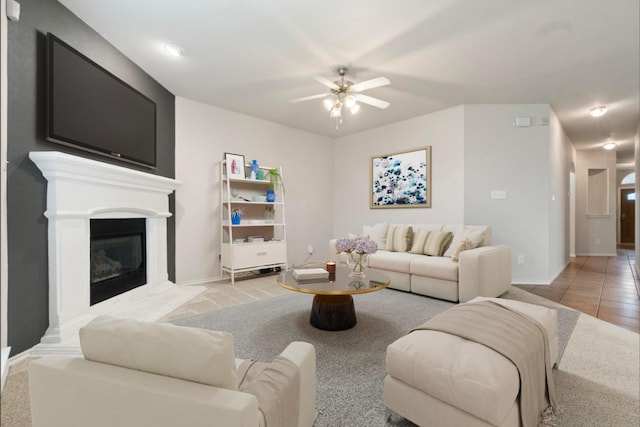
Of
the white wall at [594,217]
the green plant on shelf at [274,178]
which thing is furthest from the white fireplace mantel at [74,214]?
the white wall at [594,217]

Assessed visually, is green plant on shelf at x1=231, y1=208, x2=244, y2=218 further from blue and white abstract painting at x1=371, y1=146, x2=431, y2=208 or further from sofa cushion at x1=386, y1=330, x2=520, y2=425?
sofa cushion at x1=386, y1=330, x2=520, y2=425

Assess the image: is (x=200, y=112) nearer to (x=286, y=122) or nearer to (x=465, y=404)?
(x=286, y=122)

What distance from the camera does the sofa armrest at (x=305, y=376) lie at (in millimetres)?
1152

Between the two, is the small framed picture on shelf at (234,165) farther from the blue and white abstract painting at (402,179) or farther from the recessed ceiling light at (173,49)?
the blue and white abstract painting at (402,179)

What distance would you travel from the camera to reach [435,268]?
11.1ft

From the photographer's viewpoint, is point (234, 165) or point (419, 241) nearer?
point (419, 241)

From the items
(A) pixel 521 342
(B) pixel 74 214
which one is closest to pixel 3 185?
(A) pixel 521 342

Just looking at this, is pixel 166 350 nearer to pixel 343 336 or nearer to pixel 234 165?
pixel 343 336

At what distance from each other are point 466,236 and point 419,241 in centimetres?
60

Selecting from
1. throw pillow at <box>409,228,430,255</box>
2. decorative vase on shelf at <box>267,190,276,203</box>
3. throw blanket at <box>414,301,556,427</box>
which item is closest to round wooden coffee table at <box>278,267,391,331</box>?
throw blanket at <box>414,301,556,427</box>

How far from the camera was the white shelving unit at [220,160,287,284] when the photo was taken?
13.8 feet

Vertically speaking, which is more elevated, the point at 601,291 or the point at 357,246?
the point at 357,246

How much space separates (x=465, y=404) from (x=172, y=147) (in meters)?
4.10

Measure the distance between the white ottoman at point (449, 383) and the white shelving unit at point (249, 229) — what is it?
10.3 ft
